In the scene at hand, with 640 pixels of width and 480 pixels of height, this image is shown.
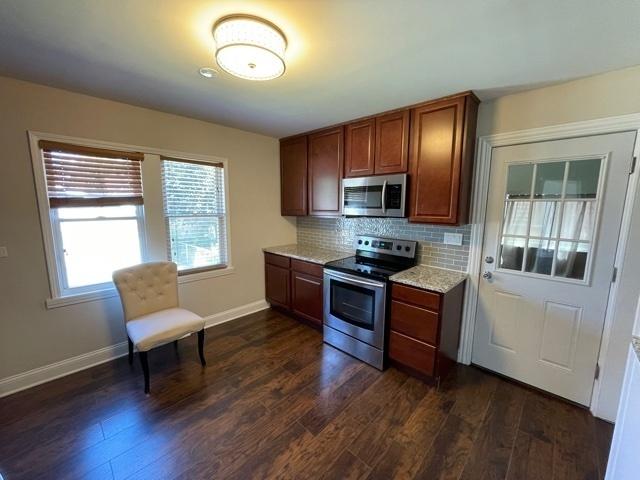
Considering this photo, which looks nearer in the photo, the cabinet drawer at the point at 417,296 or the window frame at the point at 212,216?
the cabinet drawer at the point at 417,296

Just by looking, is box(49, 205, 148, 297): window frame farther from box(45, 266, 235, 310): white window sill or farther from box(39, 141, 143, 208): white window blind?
box(39, 141, 143, 208): white window blind

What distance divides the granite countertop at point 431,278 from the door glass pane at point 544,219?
0.65 m

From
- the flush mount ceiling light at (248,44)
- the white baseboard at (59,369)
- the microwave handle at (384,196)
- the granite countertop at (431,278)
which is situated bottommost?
the white baseboard at (59,369)

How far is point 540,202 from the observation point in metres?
2.04

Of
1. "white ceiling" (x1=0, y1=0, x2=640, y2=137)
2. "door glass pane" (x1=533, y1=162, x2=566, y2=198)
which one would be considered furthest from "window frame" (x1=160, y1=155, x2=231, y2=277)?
"door glass pane" (x1=533, y1=162, x2=566, y2=198)

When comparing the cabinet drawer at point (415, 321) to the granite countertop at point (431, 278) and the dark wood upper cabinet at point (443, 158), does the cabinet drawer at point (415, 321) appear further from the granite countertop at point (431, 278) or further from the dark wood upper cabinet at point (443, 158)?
the dark wood upper cabinet at point (443, 158)

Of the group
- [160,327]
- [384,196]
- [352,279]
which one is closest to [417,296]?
[352,279]

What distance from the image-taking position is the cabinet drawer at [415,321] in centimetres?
211

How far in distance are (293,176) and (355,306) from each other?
1926 mm

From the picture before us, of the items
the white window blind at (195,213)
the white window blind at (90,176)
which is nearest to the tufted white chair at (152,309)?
the white window blind at (195,213)

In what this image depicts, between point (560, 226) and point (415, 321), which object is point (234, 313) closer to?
point (415, 321)

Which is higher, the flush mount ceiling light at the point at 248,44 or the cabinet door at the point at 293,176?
the flush mount ceiling light at the point at 248,44

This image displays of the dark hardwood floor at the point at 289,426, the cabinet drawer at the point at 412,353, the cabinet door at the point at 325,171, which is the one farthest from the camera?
the cabinet door at the point at 325,171

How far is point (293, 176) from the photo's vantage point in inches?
140
